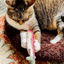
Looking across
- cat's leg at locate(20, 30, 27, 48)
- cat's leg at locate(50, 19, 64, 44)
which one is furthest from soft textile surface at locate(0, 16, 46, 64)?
cat's leg at locate(50, 19, 64, 44)

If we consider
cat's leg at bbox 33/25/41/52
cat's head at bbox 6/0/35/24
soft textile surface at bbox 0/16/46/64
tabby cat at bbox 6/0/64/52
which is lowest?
soft textile surface at bbox 0/16/46/64

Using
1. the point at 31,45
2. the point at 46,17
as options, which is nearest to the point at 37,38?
the point at 31,45

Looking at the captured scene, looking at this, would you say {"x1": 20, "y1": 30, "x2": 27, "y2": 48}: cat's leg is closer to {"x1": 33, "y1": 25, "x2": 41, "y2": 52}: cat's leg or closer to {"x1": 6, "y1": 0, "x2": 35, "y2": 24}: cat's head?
{"x1": 33, "y1": 25, "x2": 41, "y2": 52}: cat's leg

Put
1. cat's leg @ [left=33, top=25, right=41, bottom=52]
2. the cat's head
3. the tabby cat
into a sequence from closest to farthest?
the cat's head, cat's leg @ [left=33, top=25, right=41, bottom=52], the tabby cat

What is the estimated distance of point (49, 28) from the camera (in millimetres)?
1149

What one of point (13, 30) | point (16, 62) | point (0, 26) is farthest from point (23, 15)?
point (0, 26)

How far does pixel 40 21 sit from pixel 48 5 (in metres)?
0.19

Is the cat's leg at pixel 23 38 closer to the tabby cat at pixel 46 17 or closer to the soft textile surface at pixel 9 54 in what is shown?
the tabby cat at pixel 46 17

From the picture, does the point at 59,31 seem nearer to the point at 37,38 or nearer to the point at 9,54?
the point at 37,38

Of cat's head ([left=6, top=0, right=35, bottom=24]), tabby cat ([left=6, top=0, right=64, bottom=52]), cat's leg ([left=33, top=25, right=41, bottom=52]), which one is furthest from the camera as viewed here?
tabby cat ([left=6, top=0, right=64, bottom=52])

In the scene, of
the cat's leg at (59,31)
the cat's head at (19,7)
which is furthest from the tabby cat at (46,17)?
the cat's head at (19,7)

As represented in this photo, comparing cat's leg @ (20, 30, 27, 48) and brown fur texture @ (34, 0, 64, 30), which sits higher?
brown fur texture @ (34, 0, 64, 30)

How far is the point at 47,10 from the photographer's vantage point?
1.08 m

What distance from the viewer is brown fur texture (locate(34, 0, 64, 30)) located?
3.47 ft
